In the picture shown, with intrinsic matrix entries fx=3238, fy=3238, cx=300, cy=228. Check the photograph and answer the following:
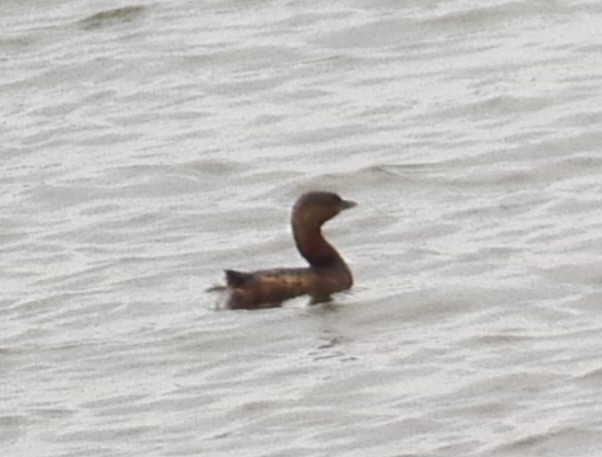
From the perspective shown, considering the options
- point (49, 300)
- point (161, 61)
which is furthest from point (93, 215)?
point (161, 61)

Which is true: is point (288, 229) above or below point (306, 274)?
below

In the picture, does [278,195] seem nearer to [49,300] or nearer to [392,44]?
[49,300]

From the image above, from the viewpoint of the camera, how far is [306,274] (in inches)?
621

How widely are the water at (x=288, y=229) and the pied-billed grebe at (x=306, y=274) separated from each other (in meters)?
0.10

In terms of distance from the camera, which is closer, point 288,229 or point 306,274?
point 306,274

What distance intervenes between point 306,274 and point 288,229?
170 cm

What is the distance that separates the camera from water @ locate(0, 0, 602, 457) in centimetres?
1290

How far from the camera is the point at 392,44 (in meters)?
22.5

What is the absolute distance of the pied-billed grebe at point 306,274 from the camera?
15344mm

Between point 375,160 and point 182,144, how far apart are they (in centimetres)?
163

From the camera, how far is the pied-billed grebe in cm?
1534

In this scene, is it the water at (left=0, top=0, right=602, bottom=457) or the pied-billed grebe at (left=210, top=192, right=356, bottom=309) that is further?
the pied-billed grebe at (left=210, top=192, right=356, bottom=309)

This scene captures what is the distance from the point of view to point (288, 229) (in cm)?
1745

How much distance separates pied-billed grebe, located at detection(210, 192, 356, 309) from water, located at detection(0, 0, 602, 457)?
97mm
